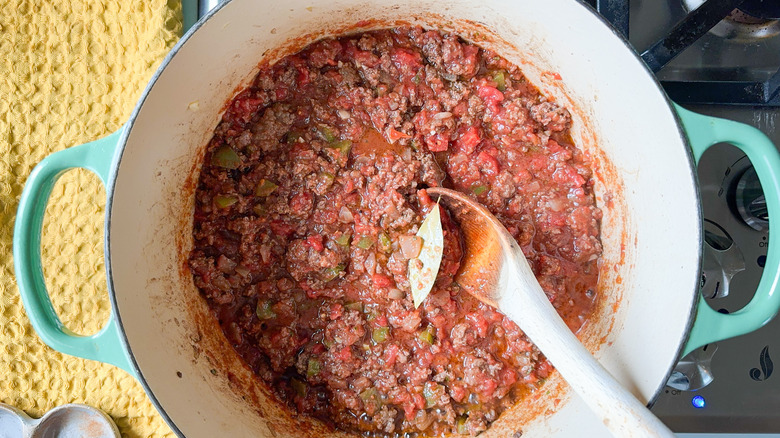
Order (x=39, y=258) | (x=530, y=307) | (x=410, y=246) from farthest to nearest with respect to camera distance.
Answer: (x=410, y=246) < (x=530, y=307) < (x=39, y=258)

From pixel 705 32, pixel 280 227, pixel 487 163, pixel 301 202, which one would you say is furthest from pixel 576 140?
pixel 280 227

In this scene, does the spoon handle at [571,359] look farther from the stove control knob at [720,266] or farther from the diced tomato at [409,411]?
the stove control knob at [720,266]

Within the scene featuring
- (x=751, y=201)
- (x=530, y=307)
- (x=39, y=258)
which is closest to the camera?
(x=39, y=258)

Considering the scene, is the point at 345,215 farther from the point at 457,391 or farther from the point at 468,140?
the point at 457,391

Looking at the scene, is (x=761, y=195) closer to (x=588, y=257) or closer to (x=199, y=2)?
(x=588, y=257)

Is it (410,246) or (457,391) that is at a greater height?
(410,246)

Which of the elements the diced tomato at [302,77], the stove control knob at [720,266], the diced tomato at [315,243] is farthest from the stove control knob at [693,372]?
the diced tomato at [302,77]

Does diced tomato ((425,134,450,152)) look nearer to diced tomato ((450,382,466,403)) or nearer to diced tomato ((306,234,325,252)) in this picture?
diced tomato ((306,234,325,252))
